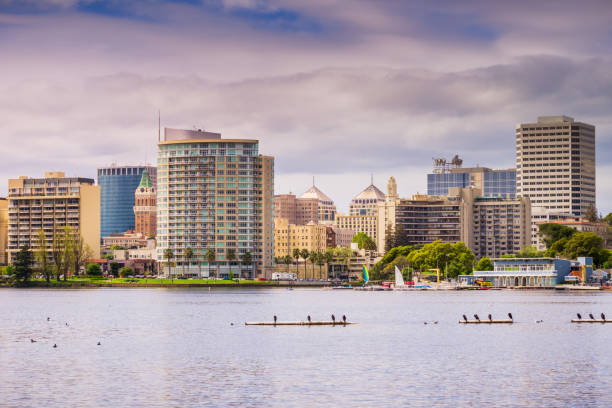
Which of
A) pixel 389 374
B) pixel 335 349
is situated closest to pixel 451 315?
pixel 335 349

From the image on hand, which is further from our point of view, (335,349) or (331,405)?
(335,349)

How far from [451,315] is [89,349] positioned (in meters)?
70.3

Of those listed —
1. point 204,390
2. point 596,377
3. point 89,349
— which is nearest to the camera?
point 204,390

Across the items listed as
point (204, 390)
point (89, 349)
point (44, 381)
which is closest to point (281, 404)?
point (204, 390)

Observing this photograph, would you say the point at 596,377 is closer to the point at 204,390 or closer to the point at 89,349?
the point at 204,390

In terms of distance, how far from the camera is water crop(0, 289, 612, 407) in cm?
7138

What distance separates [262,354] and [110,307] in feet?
335

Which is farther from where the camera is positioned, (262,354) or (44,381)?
(262,354)

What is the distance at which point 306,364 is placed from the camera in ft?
292

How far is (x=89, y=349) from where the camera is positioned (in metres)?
104

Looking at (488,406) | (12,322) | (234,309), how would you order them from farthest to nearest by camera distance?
(234,309) → (12,322) → (488,406)

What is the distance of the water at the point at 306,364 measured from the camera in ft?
234

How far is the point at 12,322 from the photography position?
149500 mm

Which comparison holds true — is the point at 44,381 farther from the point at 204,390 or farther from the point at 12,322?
the point at 12,322
